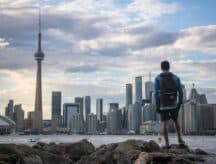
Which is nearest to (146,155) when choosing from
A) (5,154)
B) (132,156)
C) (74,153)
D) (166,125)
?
(166,125)

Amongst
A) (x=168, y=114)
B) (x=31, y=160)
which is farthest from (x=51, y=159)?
(x=168, y=114)

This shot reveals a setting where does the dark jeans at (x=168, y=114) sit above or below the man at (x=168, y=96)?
below

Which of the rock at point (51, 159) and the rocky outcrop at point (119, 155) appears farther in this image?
the rock at point (51, 159)

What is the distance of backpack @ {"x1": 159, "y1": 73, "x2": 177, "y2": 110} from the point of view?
17.4 metres

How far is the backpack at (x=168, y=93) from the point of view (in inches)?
685

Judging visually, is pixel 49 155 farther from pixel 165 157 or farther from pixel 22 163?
pixel 165 157

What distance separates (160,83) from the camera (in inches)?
689

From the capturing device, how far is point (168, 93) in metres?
17.4

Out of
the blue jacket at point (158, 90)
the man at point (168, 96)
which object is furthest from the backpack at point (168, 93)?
the blue jacket at point (158, 90)

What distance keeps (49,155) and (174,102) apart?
6.20m

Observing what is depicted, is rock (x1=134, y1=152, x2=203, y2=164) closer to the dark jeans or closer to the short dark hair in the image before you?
the dark jeans

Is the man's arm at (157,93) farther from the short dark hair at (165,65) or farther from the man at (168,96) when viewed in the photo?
the short dark hair at (165,65)

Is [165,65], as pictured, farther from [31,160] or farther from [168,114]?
[31,160]

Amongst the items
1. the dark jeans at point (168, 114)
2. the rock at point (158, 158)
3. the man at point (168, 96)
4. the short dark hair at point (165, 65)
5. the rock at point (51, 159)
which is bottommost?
the rock at point (51, 159)
